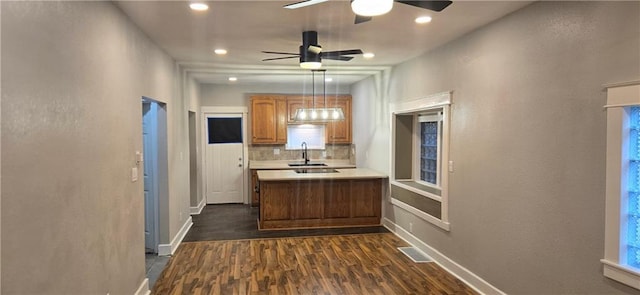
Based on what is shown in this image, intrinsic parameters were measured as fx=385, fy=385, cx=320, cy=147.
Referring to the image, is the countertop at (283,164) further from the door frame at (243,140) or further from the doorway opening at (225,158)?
the doorway opening at (225,158)

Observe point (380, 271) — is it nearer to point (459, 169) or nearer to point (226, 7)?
point (459, 169)

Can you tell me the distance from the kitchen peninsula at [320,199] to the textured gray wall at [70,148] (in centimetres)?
244

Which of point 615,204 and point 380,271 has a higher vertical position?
point 615,204

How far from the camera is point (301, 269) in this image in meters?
4.17

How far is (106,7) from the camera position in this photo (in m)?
2.65

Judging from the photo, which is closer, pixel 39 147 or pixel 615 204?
pixel 39 147

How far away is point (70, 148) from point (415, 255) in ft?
12.4

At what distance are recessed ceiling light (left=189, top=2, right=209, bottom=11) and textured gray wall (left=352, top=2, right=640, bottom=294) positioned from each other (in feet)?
7.88

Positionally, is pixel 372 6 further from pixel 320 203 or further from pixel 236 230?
pixel 236 230

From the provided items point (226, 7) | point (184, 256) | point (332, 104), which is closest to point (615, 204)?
point (226, 7)

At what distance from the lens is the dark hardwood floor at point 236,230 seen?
548 centimetres

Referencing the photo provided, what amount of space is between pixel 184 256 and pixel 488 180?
3487 millimetres

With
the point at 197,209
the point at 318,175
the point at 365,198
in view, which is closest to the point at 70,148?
the point at 318,175

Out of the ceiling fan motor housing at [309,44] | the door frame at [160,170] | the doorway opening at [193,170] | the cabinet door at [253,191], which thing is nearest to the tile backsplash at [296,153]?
the cabinet door at [253,191]
